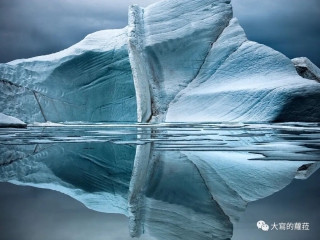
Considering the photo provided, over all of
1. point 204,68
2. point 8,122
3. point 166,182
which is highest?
point 204,68

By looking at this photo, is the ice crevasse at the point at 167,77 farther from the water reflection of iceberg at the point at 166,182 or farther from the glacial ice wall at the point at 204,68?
the water reflection of iceberg at the point at 166,182

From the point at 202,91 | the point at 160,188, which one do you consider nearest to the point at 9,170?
the point at 160,188

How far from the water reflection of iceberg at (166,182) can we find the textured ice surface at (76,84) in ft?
16.0

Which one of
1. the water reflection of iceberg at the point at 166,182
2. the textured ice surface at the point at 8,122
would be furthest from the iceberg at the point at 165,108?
the textured ice surface at the point at 8,122

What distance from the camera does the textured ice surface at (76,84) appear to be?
6.32m

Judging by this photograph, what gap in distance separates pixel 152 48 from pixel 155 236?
5.12m

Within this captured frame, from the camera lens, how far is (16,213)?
28.9 inches

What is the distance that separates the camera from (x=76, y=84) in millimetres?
6594

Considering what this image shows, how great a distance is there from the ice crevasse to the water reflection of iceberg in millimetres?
3441

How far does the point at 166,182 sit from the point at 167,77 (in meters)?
4.81

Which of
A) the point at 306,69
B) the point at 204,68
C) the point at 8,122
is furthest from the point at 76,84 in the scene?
the point at 306,69

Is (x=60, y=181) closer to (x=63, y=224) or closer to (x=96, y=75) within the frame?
(x=63, y=224)

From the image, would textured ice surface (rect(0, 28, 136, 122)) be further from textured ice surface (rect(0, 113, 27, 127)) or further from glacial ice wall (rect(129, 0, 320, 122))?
textured ice surface (rect(0, 113, 27, 127))

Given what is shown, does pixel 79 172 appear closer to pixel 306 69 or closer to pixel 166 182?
pixel 166 182
